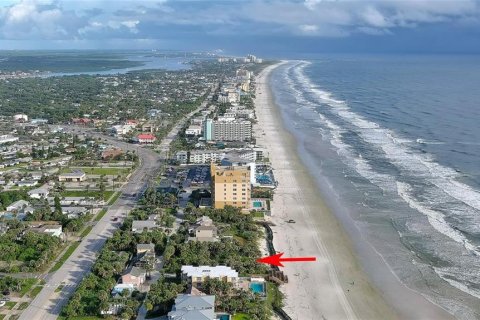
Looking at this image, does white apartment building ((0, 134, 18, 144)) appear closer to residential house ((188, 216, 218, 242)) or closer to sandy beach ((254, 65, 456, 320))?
sandy beach ((254, 65, 456, 320))

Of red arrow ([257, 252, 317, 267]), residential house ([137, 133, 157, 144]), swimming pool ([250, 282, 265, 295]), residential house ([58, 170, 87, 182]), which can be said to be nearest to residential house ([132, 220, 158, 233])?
red arrow ([257, 252, 317, 267])

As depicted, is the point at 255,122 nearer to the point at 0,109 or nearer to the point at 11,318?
the point at 0,109

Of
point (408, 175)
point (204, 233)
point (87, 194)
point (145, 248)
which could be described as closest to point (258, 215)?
point (204, 233)

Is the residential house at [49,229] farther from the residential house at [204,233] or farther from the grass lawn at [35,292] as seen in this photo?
the residential house at [204,233]

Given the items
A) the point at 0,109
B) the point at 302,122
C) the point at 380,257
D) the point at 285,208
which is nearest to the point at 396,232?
the point at 380,257

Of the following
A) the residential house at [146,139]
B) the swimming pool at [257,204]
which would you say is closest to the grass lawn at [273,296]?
the swimming pool at [257,204]

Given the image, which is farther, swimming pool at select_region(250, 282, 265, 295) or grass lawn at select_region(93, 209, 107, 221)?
grass lawn at select_region(93, 209, 107, 221)
